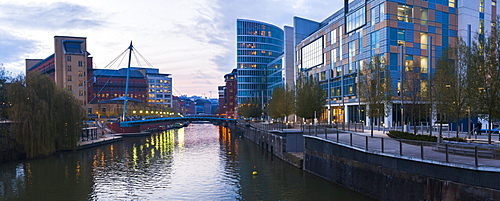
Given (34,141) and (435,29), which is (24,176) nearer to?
(34,141)

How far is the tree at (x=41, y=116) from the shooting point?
44000 mm

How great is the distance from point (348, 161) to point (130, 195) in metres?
17.2

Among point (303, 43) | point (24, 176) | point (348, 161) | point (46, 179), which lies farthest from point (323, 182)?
point (303, 43)

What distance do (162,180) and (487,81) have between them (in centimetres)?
2748

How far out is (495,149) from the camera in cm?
1686

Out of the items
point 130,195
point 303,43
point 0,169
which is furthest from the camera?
point 303,43

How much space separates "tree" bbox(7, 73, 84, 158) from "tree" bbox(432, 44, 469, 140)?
4478 centimetres

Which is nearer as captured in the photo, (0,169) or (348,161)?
(348,161)

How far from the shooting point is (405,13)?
5562 cm

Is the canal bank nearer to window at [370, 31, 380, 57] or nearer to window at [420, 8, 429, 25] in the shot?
window at [370, 31, 380, 57]

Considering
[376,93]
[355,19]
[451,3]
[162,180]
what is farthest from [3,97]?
[451,3]

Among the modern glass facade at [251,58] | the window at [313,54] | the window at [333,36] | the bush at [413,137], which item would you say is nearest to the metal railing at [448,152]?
the bush at [413,137]

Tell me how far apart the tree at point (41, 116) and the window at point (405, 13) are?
2044 inches

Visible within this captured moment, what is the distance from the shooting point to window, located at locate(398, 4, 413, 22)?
5531 centimetres
